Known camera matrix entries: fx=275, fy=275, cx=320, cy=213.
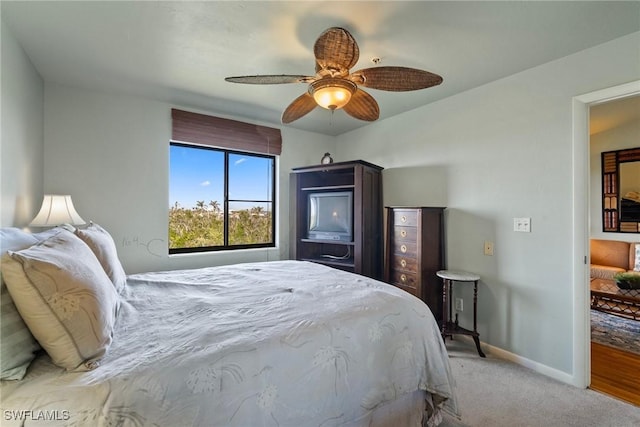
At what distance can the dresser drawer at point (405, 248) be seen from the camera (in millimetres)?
2742

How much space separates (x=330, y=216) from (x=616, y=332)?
3285 millimetres

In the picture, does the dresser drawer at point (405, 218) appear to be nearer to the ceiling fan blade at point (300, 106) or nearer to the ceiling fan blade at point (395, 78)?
the ceiling fan blade at point (395, 78)

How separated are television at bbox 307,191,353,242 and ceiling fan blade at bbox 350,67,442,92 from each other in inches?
→ 65.1

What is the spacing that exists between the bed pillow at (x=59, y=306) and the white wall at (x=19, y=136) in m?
1.21

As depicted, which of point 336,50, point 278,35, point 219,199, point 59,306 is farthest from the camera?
point 219,199

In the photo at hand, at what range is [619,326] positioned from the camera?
9.99 feet

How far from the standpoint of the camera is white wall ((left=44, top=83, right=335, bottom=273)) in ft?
8.24

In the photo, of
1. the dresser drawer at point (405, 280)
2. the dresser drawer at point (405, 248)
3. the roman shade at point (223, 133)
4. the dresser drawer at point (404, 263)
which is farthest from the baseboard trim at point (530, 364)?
the roman shade at point (223, 133)

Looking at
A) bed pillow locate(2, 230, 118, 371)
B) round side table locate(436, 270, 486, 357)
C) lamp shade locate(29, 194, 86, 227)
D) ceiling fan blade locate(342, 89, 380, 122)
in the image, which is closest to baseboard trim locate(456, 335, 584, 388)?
round side table locate(436, 270, 486, 357)

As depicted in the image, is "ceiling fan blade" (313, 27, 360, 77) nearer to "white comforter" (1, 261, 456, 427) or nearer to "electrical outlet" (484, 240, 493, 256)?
"white comforter" (1, 261, 456, 427)

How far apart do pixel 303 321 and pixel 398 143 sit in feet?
9.07

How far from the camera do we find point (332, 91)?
1.76 m

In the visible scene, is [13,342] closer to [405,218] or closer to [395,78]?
[395,78]
